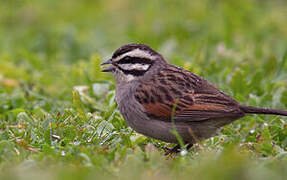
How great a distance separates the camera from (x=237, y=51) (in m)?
10.1

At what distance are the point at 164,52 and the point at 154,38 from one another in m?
1.26

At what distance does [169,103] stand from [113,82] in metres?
2.63

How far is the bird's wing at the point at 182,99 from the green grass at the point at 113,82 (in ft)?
1.27

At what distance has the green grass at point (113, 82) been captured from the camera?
5008mm

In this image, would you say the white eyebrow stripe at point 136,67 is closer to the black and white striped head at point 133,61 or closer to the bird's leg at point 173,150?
the black and white striped head at point 133,61

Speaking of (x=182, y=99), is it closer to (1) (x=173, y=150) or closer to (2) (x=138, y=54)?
(1) (x=173, y=150)

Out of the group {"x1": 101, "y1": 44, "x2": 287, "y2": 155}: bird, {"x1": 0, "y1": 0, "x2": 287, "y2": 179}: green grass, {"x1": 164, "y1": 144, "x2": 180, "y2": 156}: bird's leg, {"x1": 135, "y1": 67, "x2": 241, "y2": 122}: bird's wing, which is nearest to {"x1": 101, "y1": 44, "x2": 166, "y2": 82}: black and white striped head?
{"x1": 101, "y1": 44, "x2": 287, "y2": 155}: bird

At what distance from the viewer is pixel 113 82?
8.51 metres

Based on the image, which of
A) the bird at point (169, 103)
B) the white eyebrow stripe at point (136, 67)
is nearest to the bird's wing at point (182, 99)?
the bird at point (169, 103)

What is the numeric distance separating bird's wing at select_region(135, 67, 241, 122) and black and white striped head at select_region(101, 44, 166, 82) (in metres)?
0.22

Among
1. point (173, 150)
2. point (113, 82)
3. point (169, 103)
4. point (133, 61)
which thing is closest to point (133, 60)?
point (133, 61)

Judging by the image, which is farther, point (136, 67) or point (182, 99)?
point (136, 67)

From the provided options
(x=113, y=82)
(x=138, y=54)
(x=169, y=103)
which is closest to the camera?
(x=169, y=103)

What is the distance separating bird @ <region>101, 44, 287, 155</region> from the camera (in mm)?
5863
